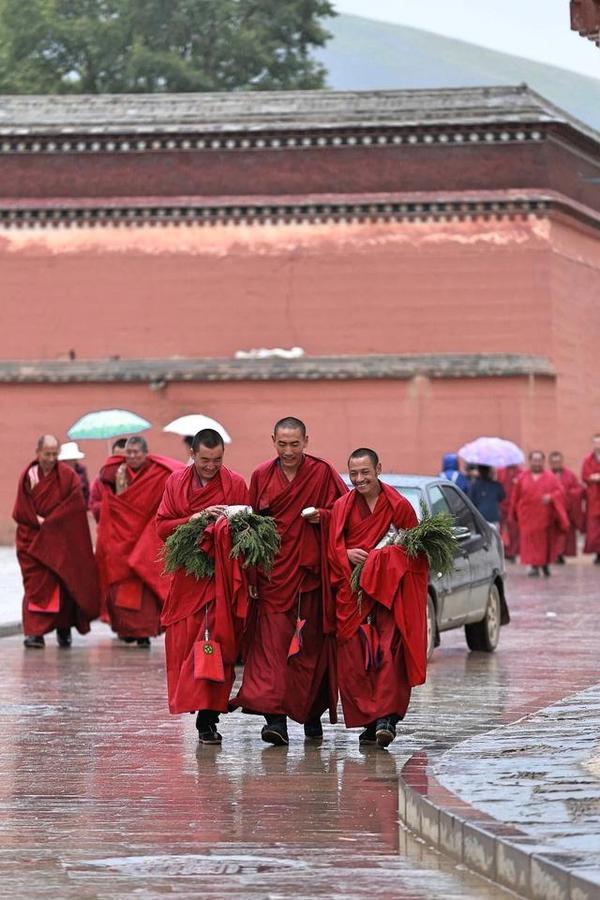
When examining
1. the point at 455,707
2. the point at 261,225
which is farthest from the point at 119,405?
the point at 455,707

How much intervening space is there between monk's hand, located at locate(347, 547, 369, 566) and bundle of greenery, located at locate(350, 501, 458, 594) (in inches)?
1.0

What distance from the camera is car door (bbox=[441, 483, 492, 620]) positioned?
616 inches

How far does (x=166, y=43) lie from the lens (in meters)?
50.6

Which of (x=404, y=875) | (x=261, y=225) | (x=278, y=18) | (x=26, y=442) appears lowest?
(x=404, y=875)

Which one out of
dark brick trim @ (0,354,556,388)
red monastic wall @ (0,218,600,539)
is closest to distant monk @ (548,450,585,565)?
red monastic wall @ (0,218,600,539)

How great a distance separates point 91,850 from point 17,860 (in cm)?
30

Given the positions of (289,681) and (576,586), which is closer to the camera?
(289,681)

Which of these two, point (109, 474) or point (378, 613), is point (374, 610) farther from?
point (109, 474)

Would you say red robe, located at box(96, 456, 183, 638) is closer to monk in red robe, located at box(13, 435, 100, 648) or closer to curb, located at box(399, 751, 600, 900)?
monk in red robe, located at box(13, 435, 100, 648)

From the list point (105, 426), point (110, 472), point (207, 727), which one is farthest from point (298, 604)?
point (105, 426)

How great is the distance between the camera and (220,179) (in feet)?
101

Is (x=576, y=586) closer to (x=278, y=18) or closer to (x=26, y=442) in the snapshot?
(x=26, y=442)

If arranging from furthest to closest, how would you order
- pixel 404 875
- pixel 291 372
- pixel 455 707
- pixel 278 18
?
pixel 278 18 < pixel 291 372 < pixel 455 707 < pixel 404 875

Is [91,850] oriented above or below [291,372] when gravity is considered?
below
